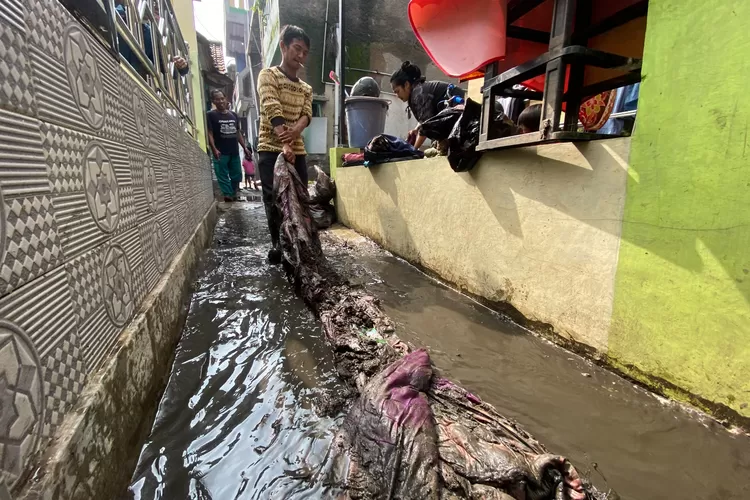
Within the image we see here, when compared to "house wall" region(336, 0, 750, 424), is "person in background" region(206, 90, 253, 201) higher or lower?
higher

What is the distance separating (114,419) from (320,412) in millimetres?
706

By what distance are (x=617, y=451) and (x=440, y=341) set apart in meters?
1.00

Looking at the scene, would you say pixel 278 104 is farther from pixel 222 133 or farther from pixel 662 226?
pixel 222 133

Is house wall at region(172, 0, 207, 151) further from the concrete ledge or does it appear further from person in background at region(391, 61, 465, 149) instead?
the concrete ledge

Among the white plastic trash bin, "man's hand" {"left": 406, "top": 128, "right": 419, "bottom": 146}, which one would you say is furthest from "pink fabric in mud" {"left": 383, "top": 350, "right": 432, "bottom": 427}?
the white plastic trash bin

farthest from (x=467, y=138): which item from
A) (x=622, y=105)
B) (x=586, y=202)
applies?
(x=622, y=105)

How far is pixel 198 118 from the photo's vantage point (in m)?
7.66

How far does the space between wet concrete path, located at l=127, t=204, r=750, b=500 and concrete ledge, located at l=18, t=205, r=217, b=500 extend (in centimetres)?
9

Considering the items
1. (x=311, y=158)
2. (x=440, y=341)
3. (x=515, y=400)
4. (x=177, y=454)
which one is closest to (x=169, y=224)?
(x=177, y=454)

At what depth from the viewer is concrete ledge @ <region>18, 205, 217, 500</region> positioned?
749 millimetres

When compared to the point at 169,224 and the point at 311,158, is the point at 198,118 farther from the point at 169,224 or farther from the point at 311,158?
the point at 169,224

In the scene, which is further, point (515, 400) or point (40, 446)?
point (515, 400)

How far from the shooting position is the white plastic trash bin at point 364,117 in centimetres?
605

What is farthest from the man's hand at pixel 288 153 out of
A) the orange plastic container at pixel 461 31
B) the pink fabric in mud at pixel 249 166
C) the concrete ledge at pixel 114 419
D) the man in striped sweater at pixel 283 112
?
the pink fabric in mud at pixel 249 166
